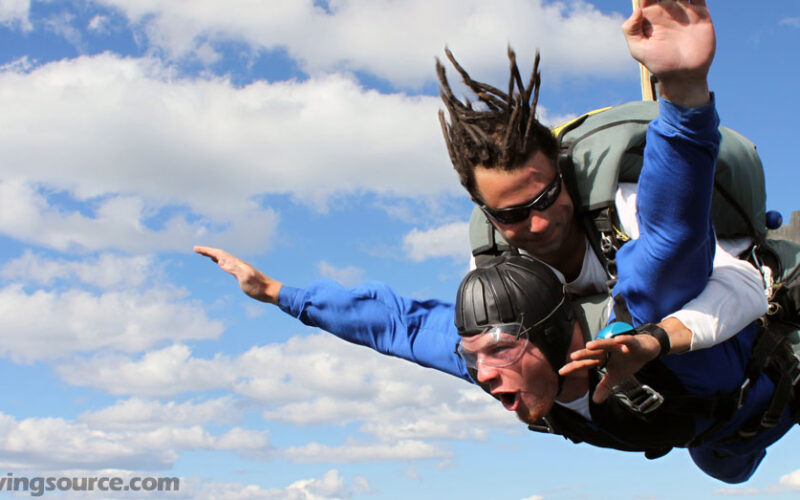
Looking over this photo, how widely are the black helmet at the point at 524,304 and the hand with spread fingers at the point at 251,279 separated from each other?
→ 1.11 metres

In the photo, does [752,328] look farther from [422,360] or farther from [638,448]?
[422,360]

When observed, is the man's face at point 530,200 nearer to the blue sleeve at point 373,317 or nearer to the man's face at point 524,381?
the man's face at point 524,381

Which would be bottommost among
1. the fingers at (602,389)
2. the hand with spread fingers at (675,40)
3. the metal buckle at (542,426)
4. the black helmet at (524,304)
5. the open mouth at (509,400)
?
the fingers at (602,389)

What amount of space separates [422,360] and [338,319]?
457 mm

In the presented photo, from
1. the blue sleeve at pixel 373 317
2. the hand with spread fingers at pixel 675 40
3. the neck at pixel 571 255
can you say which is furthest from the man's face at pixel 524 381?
the hand with spread fingers at pixel 675 40

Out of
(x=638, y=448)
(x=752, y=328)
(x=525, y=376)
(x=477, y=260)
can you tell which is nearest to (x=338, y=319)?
(x=477, y=260)

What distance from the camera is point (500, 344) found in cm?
388

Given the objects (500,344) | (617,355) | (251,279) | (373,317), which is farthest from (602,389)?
(251,279)

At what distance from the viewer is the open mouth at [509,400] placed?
393 centimetres

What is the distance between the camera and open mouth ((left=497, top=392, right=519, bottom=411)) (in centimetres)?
393

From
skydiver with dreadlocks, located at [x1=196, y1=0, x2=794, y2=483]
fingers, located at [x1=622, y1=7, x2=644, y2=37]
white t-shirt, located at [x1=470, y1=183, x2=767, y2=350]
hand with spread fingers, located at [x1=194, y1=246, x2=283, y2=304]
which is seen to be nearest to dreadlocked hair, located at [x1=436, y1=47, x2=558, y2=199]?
skydiver with dreadlocks, located at [x1=196, y1=0, x2=794, y2=483]

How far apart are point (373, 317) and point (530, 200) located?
4.04 feet

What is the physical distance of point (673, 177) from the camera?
3.20 m

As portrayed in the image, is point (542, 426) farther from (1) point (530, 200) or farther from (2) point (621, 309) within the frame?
(1) point (530, 200)
